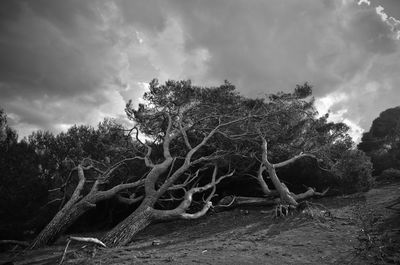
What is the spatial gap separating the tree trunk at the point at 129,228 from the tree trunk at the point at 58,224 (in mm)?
2553

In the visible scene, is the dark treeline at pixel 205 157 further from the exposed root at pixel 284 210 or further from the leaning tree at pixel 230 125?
the exposed root at pixel 284 210

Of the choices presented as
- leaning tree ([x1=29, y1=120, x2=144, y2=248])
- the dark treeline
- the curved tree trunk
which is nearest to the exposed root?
the dark treeline

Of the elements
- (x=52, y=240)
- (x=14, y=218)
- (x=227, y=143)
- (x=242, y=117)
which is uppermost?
(x=242, y=117)

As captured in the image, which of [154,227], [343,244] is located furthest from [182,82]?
[343,244]

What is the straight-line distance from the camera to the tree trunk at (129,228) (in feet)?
33.8

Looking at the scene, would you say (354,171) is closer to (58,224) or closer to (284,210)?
(284,210)

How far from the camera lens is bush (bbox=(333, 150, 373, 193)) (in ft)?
56.6

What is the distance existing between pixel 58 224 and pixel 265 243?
28.5 ft

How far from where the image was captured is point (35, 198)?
1884 centimetres

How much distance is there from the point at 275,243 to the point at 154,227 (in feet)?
23.2

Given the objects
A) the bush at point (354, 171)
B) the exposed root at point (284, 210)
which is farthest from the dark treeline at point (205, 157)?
the exposed root at point (284, 210)

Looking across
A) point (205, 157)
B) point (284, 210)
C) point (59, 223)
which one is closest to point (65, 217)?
point (59, 223)

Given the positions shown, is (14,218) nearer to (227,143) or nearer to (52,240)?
(52,240)

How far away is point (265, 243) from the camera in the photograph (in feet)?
30.0
